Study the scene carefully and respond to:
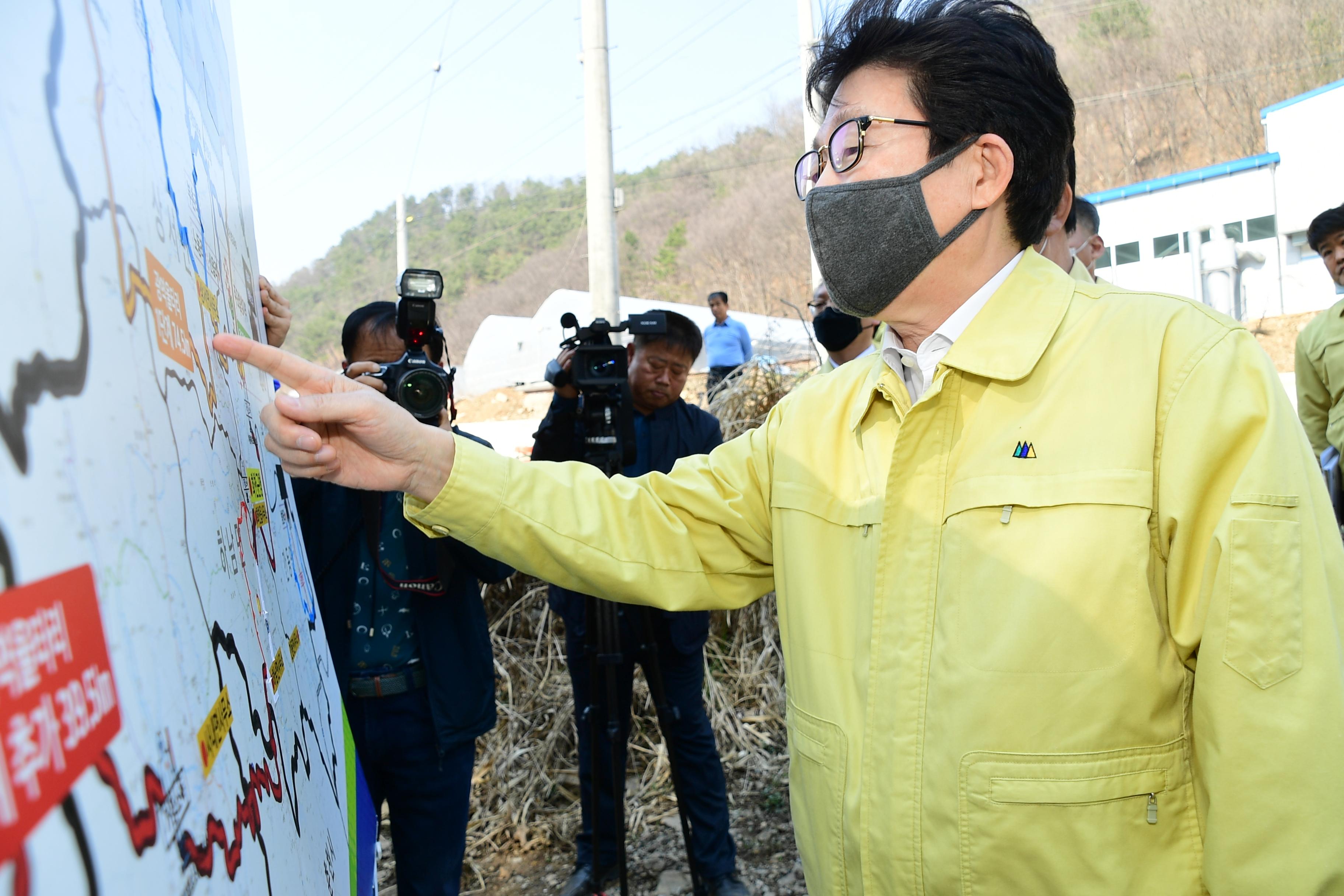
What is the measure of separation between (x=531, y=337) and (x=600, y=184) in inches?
673

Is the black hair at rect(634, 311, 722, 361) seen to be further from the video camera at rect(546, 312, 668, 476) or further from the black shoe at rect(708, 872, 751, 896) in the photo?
the black shoe at rect(708, 872, 751, 896)

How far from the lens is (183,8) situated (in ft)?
3.89

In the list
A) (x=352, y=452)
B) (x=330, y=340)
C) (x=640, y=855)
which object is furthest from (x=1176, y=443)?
(x=330, y=340)

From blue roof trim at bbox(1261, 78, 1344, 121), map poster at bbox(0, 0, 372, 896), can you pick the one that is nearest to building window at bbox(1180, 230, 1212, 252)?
blue roof trim at bbox(1261, 78, 1344, 121)

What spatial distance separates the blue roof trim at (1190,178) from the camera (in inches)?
772

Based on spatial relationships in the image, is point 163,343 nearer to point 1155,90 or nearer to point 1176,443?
point 1176,443

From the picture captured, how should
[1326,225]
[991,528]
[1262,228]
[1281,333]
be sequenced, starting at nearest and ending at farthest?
[991,528]
[1326,225]
[1281,333]
[1262,228]

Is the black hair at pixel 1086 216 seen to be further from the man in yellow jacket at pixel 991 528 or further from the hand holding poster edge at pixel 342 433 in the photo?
the hand holding poster edge at pixel 342 433

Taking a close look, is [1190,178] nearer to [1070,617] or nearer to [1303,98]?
[1303,98]

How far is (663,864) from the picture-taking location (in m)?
3.59

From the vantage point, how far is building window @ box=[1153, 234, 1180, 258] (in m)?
20.6

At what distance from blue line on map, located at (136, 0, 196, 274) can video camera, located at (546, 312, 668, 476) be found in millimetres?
1784

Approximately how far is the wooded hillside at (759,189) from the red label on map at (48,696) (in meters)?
20.2

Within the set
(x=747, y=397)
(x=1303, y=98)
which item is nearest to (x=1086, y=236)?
(x=747, y=397)
